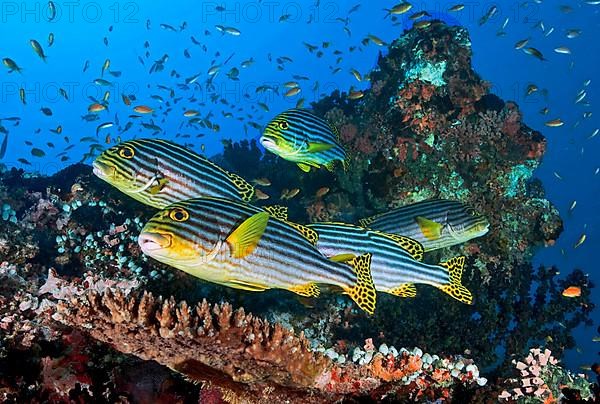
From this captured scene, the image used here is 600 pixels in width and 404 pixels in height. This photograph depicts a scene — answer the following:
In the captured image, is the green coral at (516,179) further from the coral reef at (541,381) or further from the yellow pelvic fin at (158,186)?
the yellow pelvic fin at (158,186)

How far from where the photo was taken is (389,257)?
474 cm

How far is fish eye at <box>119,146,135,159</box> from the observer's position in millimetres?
4004

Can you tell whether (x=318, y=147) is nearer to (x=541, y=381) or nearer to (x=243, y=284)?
(x=243, y=284)

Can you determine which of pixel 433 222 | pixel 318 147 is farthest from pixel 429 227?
pixel 318 147

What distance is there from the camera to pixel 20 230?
606cm

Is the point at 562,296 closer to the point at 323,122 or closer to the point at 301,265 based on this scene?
the point at 323,122

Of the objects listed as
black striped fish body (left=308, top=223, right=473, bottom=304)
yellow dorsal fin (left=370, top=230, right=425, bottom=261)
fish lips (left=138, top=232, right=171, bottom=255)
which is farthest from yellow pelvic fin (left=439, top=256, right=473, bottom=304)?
fish lips (left=138, top=232, right=171, bottom=255)

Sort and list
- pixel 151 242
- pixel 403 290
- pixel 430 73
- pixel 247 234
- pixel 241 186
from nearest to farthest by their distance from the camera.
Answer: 1. pixel 151 242
2. pixel 247 234
3. pixel 241 186
4. pixel 403 290
5. pixel 430 73

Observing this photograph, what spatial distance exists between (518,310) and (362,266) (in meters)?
5.30

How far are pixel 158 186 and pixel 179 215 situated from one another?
1.47 metres

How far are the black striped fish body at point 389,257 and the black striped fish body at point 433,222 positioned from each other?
828 mm

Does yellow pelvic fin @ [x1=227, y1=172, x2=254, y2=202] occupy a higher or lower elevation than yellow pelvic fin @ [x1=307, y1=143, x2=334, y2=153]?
lower

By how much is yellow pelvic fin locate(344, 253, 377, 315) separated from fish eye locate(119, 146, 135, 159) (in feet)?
7.29

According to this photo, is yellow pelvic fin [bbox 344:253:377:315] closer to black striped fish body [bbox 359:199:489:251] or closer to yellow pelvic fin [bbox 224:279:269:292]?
yellow pelvic fin [bbox 224:279:269:292]
